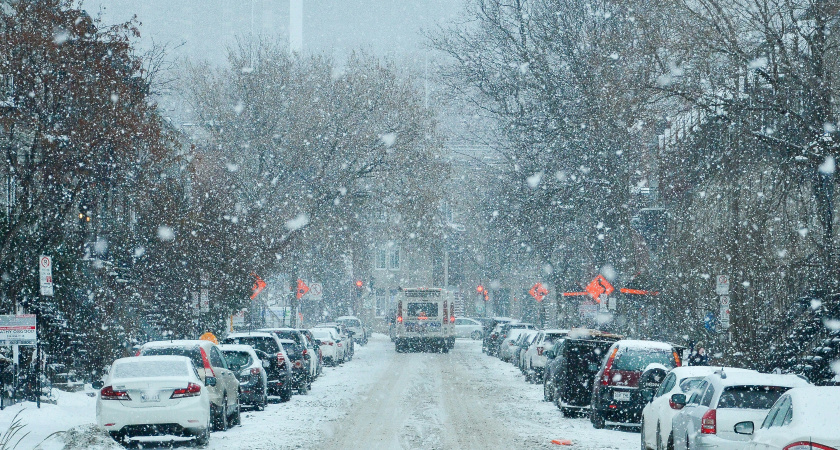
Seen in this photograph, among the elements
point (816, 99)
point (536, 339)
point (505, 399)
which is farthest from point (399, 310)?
point (816, 99)

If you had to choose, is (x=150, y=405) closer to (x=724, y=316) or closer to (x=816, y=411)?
(x=816, y=411)

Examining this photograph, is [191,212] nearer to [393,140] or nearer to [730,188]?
[730,188]

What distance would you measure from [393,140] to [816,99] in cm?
3452

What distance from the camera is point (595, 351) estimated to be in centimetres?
2244

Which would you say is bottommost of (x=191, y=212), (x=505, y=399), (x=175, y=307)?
(x=505, y=399)

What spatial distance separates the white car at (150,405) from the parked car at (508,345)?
2829cm

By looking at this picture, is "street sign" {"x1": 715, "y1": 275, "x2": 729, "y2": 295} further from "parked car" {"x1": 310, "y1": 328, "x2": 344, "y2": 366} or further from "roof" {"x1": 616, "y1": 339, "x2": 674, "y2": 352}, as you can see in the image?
"parked car" {"x1": 310, "y1": 328, "x2": 344, "y2": 366}

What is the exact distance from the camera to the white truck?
5453 centimetres

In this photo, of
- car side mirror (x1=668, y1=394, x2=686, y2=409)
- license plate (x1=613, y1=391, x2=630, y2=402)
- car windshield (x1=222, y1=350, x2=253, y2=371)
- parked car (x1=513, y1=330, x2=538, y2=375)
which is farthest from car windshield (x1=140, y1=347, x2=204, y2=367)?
parked car (x1=513, y1=330, x2=538, y2=375)

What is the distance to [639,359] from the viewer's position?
65.2 feet

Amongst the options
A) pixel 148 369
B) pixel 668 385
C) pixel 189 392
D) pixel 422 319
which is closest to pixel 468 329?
pixel 422 319

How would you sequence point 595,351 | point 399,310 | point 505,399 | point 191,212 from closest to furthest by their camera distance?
1. point 595,351
2. point 505,399
3. point 191,212
4. point 399,310

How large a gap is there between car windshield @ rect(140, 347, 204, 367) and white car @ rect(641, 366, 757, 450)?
710 centimetres

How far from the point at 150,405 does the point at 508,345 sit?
31.1m
